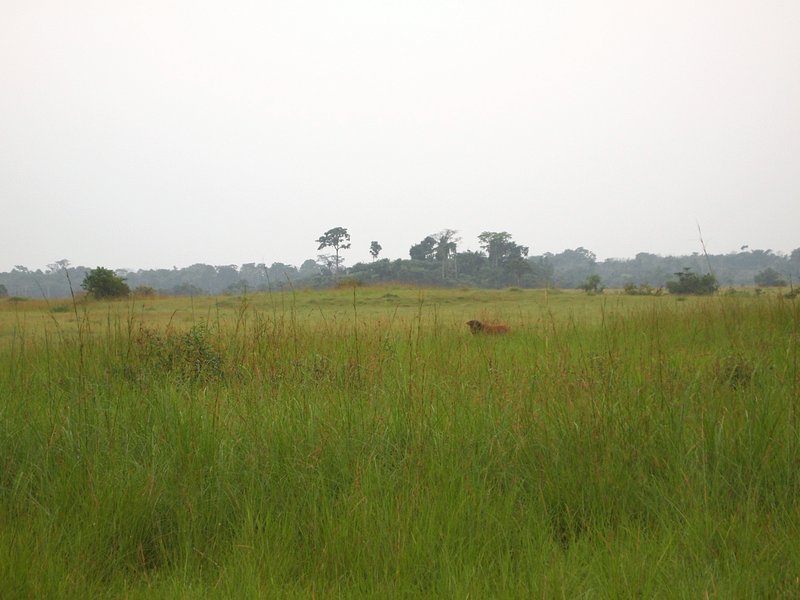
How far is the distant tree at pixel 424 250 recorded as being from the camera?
48.2 metres

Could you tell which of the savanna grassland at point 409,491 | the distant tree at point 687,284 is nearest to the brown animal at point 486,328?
the savanna grassland at point 409,491

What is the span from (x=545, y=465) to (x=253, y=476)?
148 centimetres

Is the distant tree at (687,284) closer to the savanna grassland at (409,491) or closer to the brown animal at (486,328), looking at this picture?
the brown animal at (486,328)

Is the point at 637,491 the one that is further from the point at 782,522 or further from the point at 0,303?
the point at 0,303

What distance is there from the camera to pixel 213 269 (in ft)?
147

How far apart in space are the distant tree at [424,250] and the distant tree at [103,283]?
33579 millimetres

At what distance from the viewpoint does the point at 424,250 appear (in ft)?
161

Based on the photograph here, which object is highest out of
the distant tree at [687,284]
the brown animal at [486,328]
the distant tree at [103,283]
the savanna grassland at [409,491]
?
the distant tree at [103,283]

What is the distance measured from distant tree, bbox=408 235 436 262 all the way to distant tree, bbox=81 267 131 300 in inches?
1322

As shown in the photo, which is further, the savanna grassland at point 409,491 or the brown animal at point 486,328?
the brown animal at point 486,328

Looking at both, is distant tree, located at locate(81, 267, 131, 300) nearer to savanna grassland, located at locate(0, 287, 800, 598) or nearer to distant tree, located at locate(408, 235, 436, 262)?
savanna grassland, located at locate(0, 287, 800, 598)

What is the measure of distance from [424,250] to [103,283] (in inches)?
1388

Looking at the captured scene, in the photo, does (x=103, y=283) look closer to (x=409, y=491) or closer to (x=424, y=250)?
(x=409, y=491)

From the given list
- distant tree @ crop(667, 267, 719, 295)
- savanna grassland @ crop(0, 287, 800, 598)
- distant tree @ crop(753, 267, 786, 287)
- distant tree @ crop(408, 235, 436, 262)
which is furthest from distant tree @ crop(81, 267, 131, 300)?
distant tree @ crop(408, 235, 436, 262)
